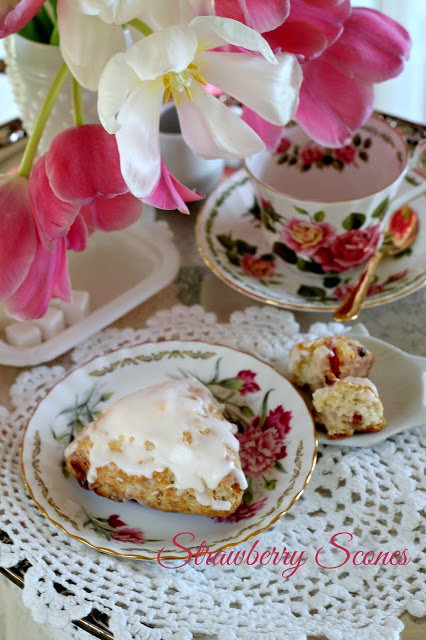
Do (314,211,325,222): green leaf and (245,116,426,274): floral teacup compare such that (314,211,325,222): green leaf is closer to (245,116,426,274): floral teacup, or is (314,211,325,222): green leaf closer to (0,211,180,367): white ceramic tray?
(245,116,426,274): floral teacup

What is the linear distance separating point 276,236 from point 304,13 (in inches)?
9.4

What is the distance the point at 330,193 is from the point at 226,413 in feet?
0.95

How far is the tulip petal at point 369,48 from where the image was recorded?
561 mm

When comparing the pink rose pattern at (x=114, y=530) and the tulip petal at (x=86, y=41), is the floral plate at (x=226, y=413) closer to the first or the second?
the pink rose pattern at (x=114, y=530)

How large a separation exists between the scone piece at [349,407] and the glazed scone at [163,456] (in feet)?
0.24

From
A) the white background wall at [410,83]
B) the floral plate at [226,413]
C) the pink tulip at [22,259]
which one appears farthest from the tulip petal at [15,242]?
the white background wall at [410,83]

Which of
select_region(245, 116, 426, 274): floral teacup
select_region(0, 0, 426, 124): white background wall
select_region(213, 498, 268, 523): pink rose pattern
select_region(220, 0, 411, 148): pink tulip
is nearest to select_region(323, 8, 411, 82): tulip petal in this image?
select_region(220, 0, 411, 148): pink tulip

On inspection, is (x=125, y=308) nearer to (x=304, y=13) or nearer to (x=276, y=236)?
(x=276, y=236)

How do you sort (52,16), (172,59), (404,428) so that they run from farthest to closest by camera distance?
(52,16) < (404,428) < (172,59)

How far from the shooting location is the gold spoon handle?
0.66 meters

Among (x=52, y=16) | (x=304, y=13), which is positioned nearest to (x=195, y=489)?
(x=304, y=13)

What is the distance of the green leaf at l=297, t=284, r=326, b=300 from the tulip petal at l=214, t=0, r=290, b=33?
29 cm

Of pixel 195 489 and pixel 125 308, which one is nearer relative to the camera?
pixel 195 489

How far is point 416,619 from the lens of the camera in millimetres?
460
